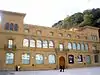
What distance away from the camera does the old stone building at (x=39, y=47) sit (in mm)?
32969

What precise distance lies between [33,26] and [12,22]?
16.1 ft

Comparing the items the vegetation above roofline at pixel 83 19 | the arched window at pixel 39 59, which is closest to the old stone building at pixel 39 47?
the arched window at pixel 39 59

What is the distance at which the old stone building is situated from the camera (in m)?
33.0

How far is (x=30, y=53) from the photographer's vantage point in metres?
35.1

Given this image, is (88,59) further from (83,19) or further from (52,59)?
(83,19)

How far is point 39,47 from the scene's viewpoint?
36.6 m

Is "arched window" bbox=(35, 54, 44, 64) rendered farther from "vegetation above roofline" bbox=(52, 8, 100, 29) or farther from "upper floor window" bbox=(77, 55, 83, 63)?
"vegetation above roofline" bbox=(52, 8, 100, 29)

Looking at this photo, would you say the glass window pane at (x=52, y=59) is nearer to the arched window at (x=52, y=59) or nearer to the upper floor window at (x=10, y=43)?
the arched window at (x=52, y=59)

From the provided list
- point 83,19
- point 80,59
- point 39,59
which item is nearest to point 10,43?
point 39,59

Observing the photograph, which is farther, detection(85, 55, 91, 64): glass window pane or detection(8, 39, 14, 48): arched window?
detection(85, 55, 91, 64): glass window pane

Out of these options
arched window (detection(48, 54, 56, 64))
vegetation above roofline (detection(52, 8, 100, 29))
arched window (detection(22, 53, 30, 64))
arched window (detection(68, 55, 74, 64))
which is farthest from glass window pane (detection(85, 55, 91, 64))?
vegetation above roofline (detection(52, 8, 100, 29))

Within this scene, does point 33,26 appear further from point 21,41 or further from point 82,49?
point 82,49

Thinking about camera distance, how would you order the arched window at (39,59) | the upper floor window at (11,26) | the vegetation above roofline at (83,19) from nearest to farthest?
the upper floor window at (11,26), the arched window at (39,59), the vegetation above roofline at (83,19)

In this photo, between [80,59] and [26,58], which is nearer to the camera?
[26,58]
